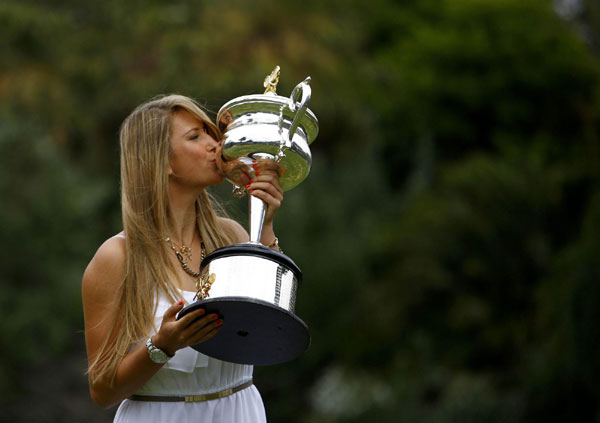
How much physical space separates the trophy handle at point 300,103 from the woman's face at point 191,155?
0.91 feet

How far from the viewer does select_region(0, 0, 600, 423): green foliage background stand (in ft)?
39.7

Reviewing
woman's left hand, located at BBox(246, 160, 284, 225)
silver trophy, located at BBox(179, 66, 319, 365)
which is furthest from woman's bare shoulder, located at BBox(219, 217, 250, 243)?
woman's left hand, located at BBox(246, 160, 284, 225)

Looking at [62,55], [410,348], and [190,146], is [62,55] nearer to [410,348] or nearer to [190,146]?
[410,348]

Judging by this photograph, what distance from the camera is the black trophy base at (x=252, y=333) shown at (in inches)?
90.4

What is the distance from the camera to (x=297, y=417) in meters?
14.2

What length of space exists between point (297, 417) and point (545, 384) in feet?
17.8

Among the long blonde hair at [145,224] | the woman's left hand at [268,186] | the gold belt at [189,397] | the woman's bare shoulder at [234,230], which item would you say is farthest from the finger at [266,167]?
the gold belt at [189,397]

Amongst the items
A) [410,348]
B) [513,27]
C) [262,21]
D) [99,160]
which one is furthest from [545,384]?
[513,27]

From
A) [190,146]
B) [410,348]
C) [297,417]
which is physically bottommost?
[190,146]

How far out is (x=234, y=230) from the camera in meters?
3.05

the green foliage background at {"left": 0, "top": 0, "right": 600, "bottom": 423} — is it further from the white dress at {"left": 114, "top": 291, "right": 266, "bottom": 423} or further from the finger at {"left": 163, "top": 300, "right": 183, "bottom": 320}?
the finger at {"left": 163, "top": 300, "right": 183, "bottom": 320}

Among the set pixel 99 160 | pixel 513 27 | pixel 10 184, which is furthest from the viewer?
pixel 513 27

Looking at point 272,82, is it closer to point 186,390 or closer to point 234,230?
point 234,230

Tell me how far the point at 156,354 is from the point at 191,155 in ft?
2.33
